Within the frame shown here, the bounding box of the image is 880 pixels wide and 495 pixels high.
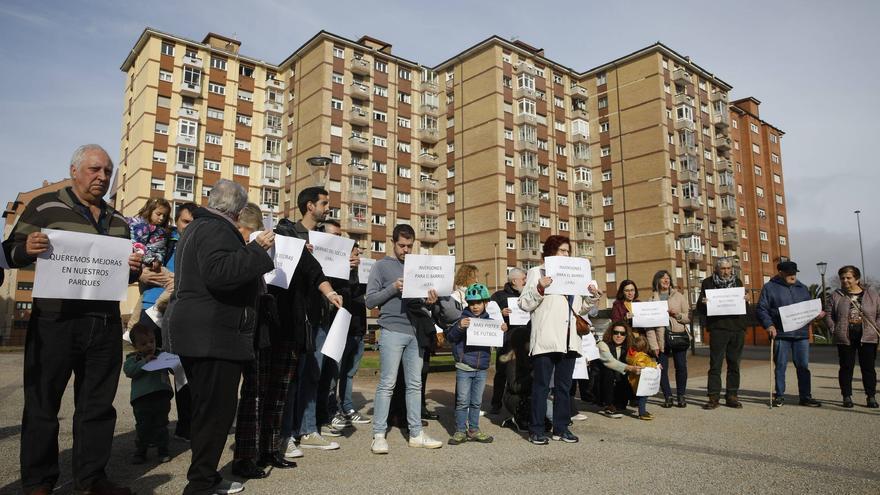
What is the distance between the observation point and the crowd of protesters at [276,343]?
363 cm

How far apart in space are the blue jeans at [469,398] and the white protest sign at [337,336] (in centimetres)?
161

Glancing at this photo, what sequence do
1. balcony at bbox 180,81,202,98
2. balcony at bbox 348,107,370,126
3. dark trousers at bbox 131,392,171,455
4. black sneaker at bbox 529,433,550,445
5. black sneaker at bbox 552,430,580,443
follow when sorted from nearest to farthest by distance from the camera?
dark trousers at bbox 131,392,171,455 < black sneaker at bbox 529,433,550,445 < black sneaker at bbox 552,430,580,443 < balcony at bbox 180,81,202,98 < balcony at bbox 348,107,370,126

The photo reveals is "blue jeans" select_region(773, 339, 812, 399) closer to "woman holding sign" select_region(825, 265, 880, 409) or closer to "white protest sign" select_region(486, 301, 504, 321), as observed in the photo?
"woman holding sign" select_region(825, 265, 880, 409)

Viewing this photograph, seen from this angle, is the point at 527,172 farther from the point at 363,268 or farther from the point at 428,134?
the point at 363,268

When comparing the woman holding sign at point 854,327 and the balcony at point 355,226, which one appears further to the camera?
the balcony at point 355,226

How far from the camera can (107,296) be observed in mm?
3828

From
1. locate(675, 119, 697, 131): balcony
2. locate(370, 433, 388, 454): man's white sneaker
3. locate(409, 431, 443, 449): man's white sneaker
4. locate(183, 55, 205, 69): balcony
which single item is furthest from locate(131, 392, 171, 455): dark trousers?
locate(675, 119, 697, 131): balcony

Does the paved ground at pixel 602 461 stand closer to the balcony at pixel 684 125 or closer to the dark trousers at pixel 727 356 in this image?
the dark trousers at pixel 727 356

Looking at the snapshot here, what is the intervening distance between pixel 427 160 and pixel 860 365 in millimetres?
49747

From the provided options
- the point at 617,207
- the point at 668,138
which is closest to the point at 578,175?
the point at 617,207

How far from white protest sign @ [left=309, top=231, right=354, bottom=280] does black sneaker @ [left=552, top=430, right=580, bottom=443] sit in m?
2.88

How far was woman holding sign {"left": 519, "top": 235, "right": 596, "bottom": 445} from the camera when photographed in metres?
5.98

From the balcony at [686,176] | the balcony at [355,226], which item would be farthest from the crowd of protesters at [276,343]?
the balcony at [686,176]

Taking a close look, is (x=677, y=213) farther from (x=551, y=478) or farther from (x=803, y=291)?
(x=551, y=478)
